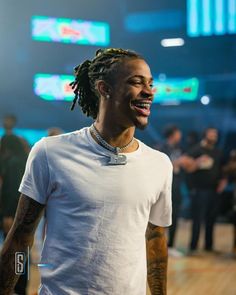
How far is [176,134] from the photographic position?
4797 mm

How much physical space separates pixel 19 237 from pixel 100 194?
225 millimetres

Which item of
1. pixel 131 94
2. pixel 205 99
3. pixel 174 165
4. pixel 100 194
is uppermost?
pixel 205 99

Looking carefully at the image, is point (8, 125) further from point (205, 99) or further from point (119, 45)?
point (205, 99)

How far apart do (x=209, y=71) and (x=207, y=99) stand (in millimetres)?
A: 686

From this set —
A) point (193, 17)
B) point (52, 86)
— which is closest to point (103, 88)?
point (52, 86)

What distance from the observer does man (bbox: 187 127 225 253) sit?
4965mm

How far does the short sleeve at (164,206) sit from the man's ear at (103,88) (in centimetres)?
23

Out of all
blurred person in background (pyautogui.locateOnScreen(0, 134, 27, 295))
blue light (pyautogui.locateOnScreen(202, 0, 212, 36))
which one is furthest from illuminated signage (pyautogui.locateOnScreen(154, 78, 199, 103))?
blurred person in background (pyautogui.locateOnScreen(0, 134, 27, 295))

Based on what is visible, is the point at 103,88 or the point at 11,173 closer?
the point at 103,88

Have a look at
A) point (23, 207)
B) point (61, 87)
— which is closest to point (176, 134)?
point (61, 87)

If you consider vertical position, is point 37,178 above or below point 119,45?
below

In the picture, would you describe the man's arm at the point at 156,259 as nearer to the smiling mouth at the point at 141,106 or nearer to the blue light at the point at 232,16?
the smiling mouth at the point at 141,106

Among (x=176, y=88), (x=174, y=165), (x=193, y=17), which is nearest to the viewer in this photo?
(x=174, y=165)

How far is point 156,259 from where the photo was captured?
1.45 meters
